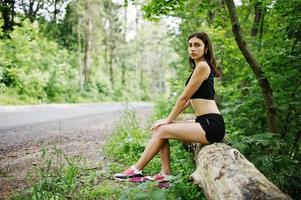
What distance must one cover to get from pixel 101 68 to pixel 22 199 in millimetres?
35967

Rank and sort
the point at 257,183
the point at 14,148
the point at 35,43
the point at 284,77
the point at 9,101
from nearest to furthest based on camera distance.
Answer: the point at 257,183
the point at 284,77
the point at 14,148
the point at 9,101
the point at 35,43

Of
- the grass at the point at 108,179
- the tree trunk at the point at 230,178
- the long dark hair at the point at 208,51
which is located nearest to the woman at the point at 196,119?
the long dark hair at the point at 208,51

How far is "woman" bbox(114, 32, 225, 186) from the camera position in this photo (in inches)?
175

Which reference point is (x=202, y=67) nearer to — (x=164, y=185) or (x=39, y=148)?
(x=164, y=185)

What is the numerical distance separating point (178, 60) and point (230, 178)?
14637 mm

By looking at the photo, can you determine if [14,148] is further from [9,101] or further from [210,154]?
[9,101]

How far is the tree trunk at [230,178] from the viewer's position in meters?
2.82

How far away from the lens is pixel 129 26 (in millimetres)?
41438

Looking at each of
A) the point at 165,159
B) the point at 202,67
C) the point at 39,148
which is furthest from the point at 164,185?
the point at 39,148

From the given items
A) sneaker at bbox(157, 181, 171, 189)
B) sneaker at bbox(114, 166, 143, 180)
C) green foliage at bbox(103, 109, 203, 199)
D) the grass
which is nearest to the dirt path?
the grass

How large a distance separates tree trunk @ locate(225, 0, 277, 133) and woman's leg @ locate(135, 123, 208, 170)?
1.29m

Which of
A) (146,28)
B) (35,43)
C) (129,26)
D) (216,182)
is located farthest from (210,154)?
(146,28)

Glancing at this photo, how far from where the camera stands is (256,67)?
5.10 m

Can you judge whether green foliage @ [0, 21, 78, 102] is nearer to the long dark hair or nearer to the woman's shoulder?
the long dark hair
